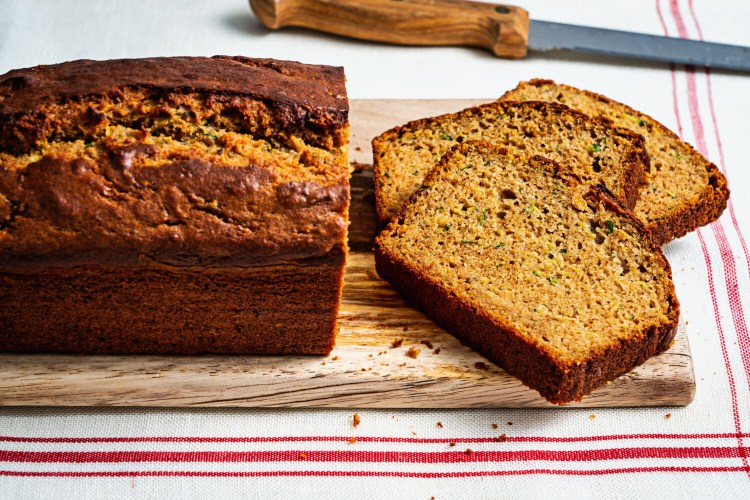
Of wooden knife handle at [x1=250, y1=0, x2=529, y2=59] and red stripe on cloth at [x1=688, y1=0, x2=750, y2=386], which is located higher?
wooden knife handle at [x1=250, y1=0, x2=529, y2=59]

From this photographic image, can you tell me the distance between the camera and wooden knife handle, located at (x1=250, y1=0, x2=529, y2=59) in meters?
4.77

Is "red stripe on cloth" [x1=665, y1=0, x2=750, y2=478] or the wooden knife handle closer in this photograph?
"red stripe on cloth" [x1=665, y1=0, x2=750, y2=478]

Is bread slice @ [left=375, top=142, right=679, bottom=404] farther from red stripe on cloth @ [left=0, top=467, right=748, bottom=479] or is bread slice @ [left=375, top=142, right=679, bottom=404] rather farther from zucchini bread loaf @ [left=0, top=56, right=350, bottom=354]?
zucchini bread loaf @ [left=0, top=56, right=350, bottom=354]

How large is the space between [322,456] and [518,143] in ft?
5.41

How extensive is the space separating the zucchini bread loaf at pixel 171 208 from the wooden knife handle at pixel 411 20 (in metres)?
1.64

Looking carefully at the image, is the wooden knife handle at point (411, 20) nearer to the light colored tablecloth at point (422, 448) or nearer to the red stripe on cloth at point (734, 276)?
the red stripe on cloth at point (734, 276)

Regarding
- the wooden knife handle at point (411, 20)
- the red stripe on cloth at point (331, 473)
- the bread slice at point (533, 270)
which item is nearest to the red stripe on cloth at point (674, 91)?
the wooden knife handle at point (411, 20)

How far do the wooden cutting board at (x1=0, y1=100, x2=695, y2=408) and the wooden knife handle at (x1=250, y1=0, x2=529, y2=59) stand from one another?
7.19 feet

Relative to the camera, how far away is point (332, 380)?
10.2 ft

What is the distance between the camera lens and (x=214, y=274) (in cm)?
292

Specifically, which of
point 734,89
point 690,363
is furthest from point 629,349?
point 734,89

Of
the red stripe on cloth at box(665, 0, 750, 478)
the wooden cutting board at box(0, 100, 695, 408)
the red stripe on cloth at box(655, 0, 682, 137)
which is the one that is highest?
the red stripe on cloth at box(655, 0, 682, 137)

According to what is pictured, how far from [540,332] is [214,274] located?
1150 mm

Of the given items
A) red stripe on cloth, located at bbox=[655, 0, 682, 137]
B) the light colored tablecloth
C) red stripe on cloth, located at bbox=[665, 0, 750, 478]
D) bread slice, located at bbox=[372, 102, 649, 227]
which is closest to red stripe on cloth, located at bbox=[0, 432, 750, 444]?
the light colored tablecloth
